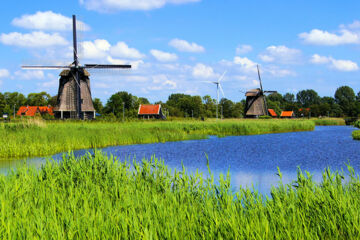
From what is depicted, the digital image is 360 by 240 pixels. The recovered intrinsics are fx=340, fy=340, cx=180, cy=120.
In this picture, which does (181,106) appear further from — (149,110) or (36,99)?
(36,99)

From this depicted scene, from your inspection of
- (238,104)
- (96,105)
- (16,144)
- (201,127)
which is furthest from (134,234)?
(238,104)

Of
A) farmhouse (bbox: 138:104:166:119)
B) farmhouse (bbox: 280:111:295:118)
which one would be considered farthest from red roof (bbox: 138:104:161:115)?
farmhouse (bbox: 280:111:295:118)

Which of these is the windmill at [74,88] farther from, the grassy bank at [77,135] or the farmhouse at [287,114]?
the farmhouse at [287,114]

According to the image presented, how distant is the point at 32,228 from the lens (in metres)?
3.72

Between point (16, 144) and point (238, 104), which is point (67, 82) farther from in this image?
point (238, 104)

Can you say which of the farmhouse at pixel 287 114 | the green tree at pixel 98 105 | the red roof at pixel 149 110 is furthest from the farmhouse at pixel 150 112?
the farmhouse at pixel 287 114

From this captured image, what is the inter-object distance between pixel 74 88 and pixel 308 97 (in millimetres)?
113149

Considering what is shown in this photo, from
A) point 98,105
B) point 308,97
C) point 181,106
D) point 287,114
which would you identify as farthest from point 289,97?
point 98,105

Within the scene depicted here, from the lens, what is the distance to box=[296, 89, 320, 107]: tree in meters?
126

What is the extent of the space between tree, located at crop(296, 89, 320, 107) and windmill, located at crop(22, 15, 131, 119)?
106 metres

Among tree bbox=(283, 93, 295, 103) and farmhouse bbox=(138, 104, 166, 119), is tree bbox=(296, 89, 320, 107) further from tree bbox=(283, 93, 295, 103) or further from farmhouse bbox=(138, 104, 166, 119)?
farmhouse bbox=(138, 104, 166, 119)

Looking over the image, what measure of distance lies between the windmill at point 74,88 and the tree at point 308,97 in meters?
106

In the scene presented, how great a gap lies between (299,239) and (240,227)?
567 millimetres

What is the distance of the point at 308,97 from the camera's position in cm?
12912
